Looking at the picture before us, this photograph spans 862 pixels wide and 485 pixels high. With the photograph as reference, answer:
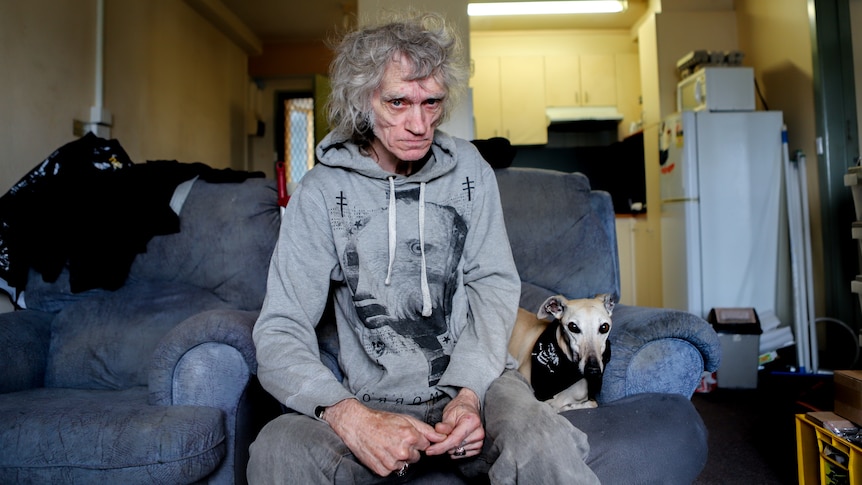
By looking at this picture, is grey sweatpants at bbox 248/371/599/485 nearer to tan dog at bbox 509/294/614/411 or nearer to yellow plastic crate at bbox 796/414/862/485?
tan dog at bbox 509/294/614/411

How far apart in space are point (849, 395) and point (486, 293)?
1.19 meters

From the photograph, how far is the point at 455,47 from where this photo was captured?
4.55ft

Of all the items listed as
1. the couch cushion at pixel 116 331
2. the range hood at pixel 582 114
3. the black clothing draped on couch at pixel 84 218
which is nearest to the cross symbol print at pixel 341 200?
the couch cushion at pixel 116 331

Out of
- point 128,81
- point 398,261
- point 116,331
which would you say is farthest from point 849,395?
point 128,81

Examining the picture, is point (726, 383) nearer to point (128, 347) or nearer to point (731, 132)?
point (731, 132)

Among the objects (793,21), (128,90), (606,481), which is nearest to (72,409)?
(606,481)

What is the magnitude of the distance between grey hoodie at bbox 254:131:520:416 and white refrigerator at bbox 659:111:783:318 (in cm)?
286

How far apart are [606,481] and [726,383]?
2.60 metres

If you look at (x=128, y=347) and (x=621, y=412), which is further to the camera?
(x=128, y=347)

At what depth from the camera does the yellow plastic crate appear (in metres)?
1.59

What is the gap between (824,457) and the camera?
1.75m

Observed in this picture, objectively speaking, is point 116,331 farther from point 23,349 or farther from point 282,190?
point 282,190

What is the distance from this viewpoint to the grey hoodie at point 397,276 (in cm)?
129

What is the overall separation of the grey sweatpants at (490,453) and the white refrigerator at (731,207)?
3.11 metres
